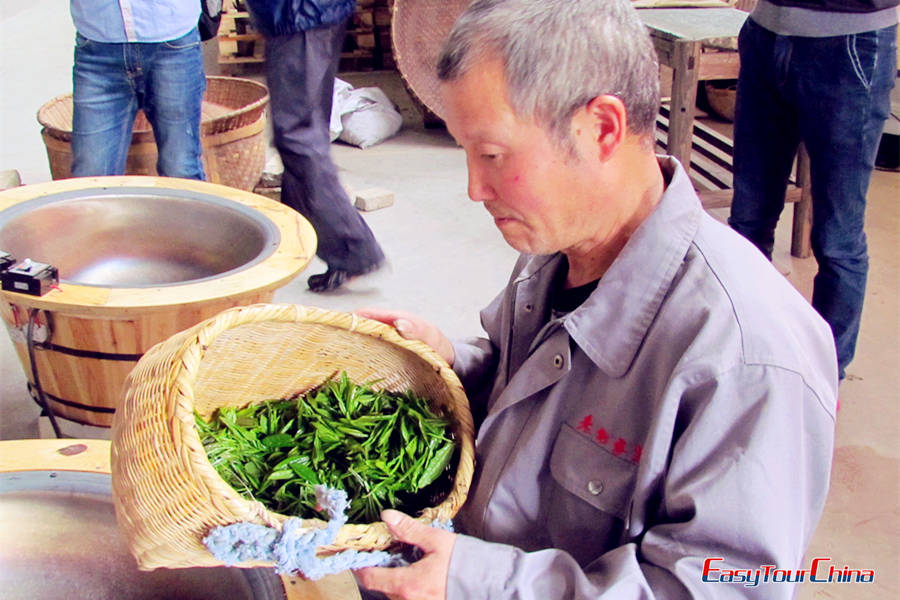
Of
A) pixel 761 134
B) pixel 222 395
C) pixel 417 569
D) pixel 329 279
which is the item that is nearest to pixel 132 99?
pixel 329 279

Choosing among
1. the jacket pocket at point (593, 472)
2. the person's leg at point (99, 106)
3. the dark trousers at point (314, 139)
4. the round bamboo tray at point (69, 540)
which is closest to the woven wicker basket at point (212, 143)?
the dark trousers at point (314, 139)

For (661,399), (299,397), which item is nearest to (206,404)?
(299,397)

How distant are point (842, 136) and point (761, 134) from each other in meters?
0.30

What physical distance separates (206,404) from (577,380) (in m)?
0.64

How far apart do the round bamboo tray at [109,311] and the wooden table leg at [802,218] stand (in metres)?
2.49

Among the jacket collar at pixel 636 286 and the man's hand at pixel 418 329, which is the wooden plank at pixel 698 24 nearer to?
the man's hand at pixel 418 329

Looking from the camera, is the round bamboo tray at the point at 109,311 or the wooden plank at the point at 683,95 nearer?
the round bamboo tray at the point at 109,311

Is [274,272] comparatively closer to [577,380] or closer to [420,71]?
[577,380]

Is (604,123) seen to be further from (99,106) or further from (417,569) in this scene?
(99,106)

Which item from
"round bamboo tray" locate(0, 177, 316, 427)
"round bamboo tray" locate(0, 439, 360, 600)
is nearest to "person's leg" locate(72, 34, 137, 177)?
"round bamboo tray" locate(0, 177, 316, 427)

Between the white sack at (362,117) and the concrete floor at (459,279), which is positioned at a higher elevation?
the white sack at (362,117)

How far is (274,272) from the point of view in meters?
1.86

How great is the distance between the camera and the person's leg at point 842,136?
231 centimetres

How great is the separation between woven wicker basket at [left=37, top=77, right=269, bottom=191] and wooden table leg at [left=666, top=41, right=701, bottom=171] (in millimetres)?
1757
